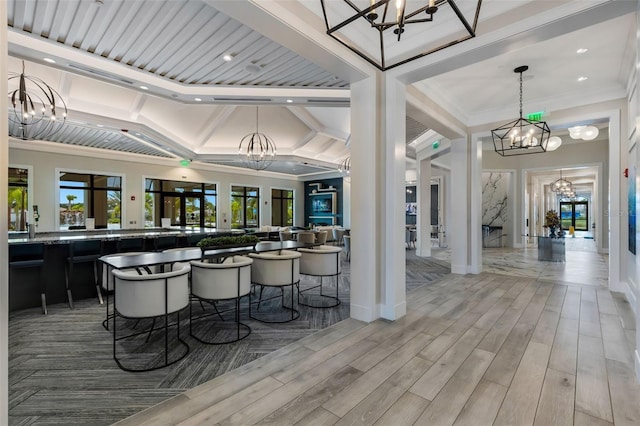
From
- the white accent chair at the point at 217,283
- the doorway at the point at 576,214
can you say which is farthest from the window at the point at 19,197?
the doorway at the point at 576,214

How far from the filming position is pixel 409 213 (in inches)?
522

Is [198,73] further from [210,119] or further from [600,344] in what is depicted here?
[600,344]

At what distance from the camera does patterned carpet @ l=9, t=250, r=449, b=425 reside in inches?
77.0

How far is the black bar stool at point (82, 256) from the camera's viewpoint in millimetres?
4176

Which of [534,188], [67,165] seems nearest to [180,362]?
[67,165]

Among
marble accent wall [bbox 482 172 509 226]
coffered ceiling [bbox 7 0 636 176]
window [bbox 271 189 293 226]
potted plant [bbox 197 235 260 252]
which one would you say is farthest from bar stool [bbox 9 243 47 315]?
marble accent wall [bbox 482 172 509 226]

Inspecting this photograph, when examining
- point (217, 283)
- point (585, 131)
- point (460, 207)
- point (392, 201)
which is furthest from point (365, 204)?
point (585, 131)

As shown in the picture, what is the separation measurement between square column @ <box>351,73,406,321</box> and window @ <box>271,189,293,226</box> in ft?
35.1

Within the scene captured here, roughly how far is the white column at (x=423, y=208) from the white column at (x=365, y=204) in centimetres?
569

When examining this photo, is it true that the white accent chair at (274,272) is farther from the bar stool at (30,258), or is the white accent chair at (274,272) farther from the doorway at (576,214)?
the doorway at (576,214)

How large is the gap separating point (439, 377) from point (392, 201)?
70.0 inches

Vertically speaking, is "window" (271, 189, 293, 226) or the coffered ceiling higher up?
the coffered ceiling

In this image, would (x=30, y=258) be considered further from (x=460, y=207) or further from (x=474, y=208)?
(x=474, y=208)

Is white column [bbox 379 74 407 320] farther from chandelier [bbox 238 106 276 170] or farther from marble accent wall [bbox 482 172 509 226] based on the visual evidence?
marble accent wall [bbox 482 172 509 226]
